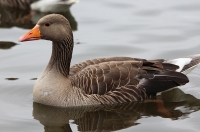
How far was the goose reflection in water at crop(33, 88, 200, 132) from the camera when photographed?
10383 mm

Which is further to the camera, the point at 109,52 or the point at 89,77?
the point at 109,52

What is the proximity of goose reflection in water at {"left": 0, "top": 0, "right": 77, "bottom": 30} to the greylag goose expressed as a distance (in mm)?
4976

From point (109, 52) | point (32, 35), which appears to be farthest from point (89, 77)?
point (109, 52)

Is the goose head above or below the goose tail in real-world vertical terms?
above

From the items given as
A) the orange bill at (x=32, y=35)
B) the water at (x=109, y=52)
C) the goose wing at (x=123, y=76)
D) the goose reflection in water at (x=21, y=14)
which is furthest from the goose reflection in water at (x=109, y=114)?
the goose reflection in water at (x=21, y=14)

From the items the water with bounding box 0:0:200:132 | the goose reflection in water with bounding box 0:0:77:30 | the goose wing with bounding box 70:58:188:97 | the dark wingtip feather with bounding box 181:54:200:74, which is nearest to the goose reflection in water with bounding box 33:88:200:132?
the water with bounding box 0:0:200:132

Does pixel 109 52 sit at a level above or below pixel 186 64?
above

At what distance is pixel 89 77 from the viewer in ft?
35.3

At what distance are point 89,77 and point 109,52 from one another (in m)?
3.22

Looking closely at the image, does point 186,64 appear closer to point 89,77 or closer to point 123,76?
point 123,76

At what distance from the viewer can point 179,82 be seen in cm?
1112

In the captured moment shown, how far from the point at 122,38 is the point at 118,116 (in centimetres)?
445

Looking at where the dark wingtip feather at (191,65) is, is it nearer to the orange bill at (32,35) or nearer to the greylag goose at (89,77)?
the greylag goose at (89,77)

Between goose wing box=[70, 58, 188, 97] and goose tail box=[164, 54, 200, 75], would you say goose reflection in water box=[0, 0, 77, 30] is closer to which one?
goose tail box=[164, 54, 200, 75]
